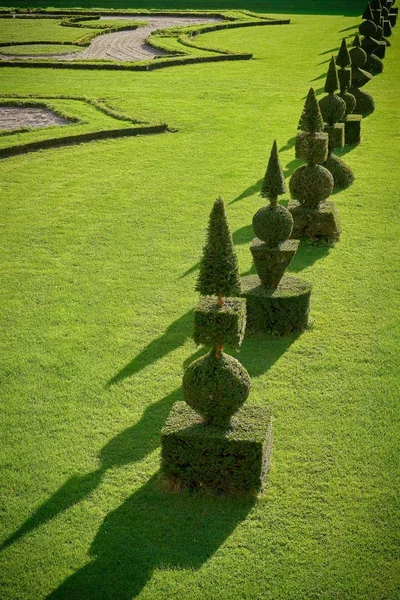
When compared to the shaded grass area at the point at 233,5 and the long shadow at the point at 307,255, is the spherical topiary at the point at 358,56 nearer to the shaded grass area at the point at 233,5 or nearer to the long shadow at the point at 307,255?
the long shadow at the point at 307,255

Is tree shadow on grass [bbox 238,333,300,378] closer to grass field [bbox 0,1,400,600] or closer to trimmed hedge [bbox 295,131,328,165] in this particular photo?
grass field [bbox 0,1,400,600]

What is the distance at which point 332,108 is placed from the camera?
18.6m

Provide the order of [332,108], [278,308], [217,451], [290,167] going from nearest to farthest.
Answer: [217,451] → [278,308] → [332,108] → [290,167]

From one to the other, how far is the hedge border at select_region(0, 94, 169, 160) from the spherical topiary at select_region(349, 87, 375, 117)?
23.1 feet

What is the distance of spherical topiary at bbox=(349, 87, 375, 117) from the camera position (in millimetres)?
25406

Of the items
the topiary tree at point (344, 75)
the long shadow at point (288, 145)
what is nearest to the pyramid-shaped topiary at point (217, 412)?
the long shadow at point (288, 145)

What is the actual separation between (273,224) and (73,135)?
44.0 ft

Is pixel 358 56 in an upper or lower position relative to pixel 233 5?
lower

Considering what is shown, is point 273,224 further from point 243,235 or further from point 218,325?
point 218,325

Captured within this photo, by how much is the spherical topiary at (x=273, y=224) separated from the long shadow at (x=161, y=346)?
1.97 metres

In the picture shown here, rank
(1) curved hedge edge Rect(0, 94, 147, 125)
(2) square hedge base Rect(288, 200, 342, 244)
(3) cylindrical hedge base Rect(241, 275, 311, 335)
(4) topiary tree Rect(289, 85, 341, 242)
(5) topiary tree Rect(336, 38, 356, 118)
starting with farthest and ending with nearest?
(1) curved hedge edge Rect(0, 94, 147, 125) → (5) topiary tree Rect(336, 38, 356, 118) → (2) square hedge base Rect(288, 200, 342, 244) → (4) topiary tree Rect(289, 85, 341, 242) → (3) cylindrical hedge base Rect(241, 275, 311, 335)

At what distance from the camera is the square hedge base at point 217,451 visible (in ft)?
26.2

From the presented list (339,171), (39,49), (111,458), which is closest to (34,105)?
(39,49)

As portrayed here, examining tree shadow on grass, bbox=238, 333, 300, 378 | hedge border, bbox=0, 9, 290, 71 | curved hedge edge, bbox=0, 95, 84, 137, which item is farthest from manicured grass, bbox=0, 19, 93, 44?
tree shadow on grass, bbox=238, 333, 300, 378
